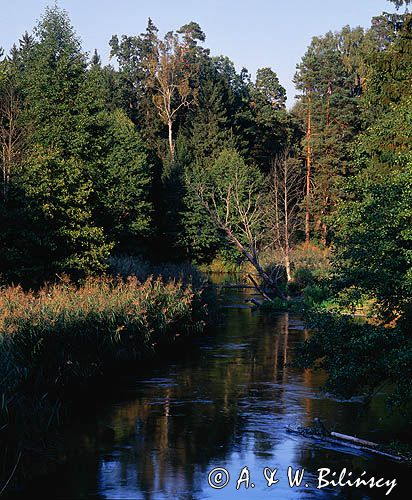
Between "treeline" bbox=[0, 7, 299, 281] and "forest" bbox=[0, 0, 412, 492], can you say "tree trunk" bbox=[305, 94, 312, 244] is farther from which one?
"treeline" bbox=[0, 7, 299, 281]

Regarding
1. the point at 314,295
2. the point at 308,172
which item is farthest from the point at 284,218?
the point at 314,295

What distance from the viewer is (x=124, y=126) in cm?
5556

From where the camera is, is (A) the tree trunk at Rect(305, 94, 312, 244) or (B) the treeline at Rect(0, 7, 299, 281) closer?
(B) the treeline at Rect(0, 7, 299, 281)

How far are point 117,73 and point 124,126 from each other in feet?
87.2

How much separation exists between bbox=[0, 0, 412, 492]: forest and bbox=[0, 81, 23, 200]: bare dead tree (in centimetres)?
9

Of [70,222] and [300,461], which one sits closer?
[300,461]

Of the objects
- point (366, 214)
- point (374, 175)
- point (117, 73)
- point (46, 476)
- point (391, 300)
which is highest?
point (117, 73)

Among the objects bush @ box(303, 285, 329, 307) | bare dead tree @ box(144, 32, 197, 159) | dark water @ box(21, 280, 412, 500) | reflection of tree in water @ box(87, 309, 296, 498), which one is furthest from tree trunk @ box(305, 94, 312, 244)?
dark water @ box(21, 280, 412, 500)

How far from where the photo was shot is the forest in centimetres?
1491

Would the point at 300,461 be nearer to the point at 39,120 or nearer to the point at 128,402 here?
Answer: the point at 128,402

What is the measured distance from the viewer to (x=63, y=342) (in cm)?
1783

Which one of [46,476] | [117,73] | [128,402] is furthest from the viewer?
[117,73]

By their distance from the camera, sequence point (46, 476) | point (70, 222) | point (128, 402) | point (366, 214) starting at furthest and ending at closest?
point (70, 222) → point (128, 402) → point (366, 214) → point (46, 476)

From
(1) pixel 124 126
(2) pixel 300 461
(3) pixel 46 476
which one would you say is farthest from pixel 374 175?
(1) pixel 124 126
